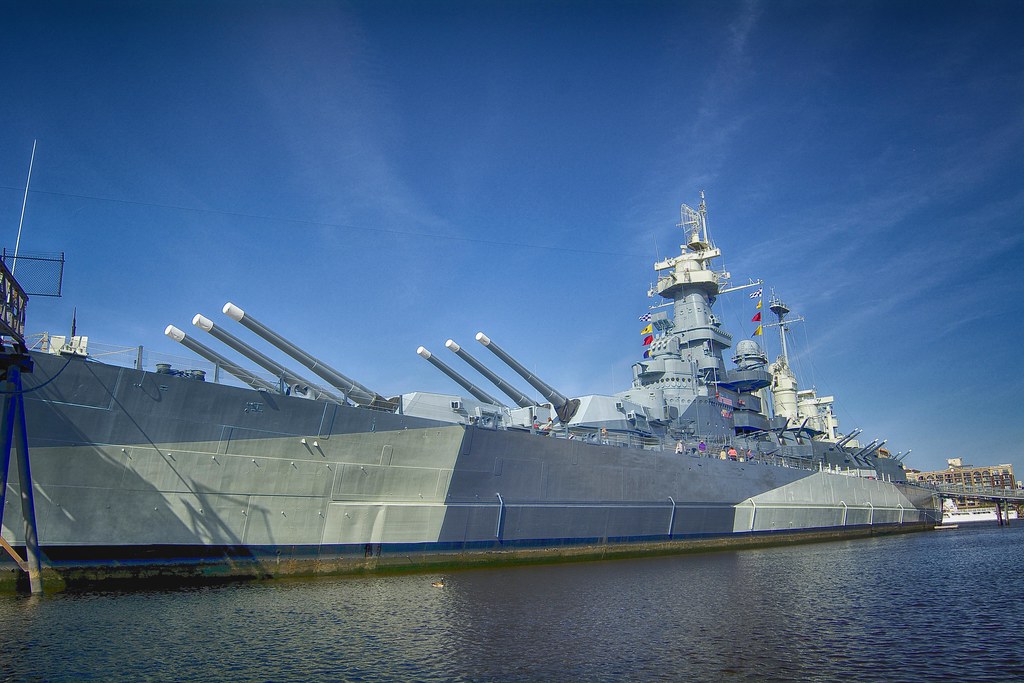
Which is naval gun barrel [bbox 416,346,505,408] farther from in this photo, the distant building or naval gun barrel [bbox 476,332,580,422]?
the distant building

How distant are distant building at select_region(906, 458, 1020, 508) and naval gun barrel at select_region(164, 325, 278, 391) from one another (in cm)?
10966

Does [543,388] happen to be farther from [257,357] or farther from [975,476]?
[975,476]

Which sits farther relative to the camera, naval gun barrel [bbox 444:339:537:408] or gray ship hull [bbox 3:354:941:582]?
naval gun barrel [bbox 444:339:537:408]

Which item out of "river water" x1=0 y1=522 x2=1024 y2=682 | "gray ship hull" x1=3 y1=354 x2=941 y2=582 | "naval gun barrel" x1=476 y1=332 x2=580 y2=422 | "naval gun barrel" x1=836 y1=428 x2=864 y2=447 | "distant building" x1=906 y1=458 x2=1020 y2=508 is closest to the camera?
"river water" x1=0 y1=522 x2=1024 y2=682

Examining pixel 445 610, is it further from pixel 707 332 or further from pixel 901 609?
pixel 707 332

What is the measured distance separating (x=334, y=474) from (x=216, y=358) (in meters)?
3.80

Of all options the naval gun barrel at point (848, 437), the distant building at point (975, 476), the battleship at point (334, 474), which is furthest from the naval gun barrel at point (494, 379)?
the distant building at point (975, 476)

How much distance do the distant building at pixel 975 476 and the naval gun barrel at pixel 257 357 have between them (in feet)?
356

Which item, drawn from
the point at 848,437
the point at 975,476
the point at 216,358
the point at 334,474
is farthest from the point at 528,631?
the point at 975,476

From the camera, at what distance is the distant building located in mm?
101938

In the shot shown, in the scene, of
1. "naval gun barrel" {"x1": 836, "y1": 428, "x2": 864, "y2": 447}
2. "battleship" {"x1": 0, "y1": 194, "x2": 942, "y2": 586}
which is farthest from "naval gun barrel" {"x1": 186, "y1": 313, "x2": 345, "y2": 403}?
"naval gun barrel" {"x1": 836, "y1": 428, "x2": 864, "y2": 447}

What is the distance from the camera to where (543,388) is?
2258cm

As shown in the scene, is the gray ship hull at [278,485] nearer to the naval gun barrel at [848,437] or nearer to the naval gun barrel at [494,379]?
the naval gun barrel at [494,379]

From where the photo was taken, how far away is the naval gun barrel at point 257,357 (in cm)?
1431
